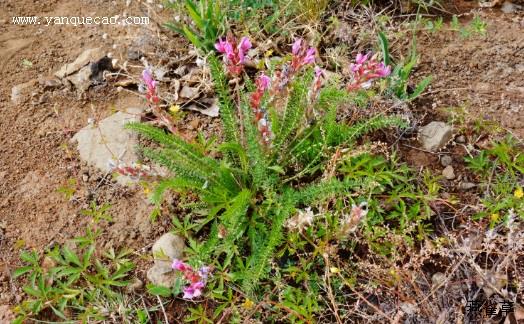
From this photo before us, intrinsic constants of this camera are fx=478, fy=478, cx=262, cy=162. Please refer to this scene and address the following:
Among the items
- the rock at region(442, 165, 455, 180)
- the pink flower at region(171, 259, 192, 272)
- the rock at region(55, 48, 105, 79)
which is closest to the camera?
the pink flower at region(171, 259, 192, 272)

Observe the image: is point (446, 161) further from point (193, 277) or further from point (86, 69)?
point (86, 69)

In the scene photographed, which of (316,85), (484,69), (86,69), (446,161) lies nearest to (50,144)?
(86,69)

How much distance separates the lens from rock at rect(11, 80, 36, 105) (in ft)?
9.80

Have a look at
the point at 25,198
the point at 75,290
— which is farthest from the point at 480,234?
the point at 25,198

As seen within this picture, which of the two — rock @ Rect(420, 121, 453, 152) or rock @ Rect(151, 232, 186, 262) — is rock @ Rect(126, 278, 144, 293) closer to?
rock @ Rect(151, 232, 186, 262)

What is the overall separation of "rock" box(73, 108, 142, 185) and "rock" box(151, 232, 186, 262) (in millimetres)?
454

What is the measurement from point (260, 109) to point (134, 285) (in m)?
1.05

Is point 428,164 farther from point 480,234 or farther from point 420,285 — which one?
point 420,285

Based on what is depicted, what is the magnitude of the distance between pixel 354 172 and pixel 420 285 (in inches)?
24.9

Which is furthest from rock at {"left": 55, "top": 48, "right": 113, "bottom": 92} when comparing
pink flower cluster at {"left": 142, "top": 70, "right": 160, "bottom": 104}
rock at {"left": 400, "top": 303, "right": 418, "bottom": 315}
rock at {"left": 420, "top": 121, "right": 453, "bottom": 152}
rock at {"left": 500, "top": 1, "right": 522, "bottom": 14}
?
rock at {"left": 500, "top": 1, "right": 522, "bottom": 14}

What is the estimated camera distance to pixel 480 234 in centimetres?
238

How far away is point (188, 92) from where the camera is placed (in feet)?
9.70

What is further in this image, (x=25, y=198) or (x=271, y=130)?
(x=25, y=198)

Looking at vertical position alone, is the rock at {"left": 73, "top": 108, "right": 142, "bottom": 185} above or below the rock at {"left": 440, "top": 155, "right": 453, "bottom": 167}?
above
